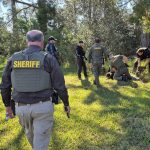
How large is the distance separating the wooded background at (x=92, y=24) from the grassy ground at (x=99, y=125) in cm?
588

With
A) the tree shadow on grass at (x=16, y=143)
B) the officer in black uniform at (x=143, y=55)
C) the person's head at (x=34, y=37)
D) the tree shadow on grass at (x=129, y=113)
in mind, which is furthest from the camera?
the officer in black uniform at (x=143, y=55)

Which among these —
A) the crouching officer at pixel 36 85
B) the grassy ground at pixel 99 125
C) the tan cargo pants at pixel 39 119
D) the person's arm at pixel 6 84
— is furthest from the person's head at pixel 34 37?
the grassy ground at pixel 99 125

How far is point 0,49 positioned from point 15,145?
30.5 metres

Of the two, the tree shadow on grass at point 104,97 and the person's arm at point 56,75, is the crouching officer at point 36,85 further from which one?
the tree shadow on grass at point 104,97

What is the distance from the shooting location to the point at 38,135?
5051 mm

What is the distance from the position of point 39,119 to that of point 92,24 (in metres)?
17.9

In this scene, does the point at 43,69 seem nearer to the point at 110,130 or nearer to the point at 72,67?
the point at 110,130

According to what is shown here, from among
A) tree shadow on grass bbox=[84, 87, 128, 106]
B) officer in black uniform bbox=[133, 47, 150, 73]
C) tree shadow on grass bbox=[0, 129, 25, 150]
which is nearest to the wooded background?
officer in black uniform bbox=[133, 47, 150, 73]

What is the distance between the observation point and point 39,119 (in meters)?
5.06

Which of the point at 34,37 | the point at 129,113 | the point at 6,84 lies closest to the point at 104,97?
the point at 129,113

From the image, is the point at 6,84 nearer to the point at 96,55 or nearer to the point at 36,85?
the point at 36,85

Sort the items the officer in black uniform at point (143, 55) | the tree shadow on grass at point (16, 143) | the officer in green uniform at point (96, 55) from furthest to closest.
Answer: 1. the officer in black uniform at point (143, 55)
2. the officer in green uniform at point (96, 55)
3. the tree shadow on grass at point (16, 143)

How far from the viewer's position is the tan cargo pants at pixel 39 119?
16.5 feet

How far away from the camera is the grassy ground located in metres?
7.29
